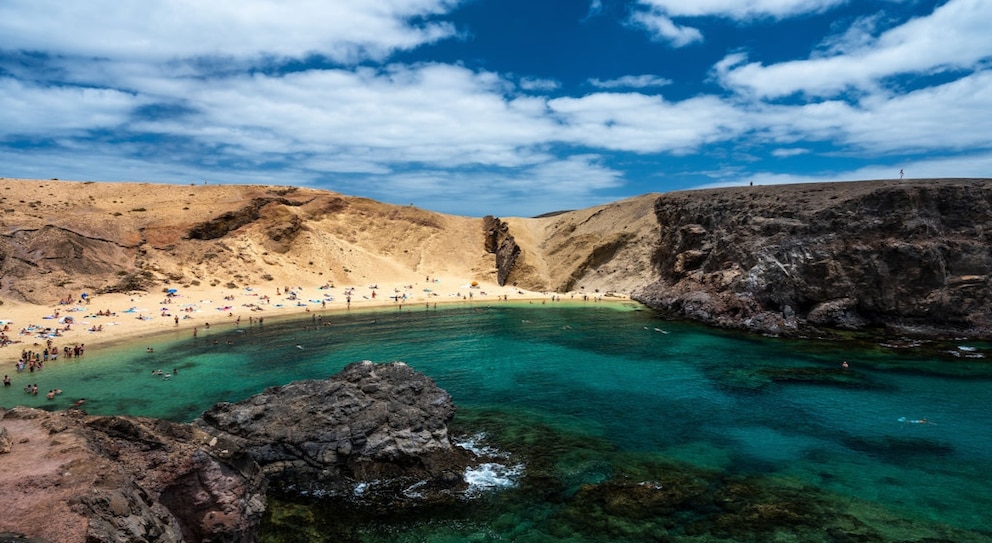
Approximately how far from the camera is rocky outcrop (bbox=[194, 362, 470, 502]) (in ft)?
54.3

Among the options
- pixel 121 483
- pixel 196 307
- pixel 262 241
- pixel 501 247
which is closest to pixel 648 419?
pixel 121 483

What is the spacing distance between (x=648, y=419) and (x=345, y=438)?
13.8 meters

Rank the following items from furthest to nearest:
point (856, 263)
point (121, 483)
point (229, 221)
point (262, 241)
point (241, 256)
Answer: point (262, 241) < point (229, 221) < point (241, 256) < point (856, 263) < point (121, 483)

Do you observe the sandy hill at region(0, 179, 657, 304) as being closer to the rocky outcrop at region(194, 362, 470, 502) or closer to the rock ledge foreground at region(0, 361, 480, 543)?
the rocky outcrop at region(194, 362, 470, 502)

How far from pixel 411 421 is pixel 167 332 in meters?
36.1

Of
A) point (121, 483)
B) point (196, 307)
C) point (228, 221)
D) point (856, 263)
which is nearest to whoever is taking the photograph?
point (121, 483)

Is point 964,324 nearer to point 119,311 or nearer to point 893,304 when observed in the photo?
point 893,304

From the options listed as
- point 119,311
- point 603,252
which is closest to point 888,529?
point 119,311

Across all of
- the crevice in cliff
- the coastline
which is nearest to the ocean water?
the coastline

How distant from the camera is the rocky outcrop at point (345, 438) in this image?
1656 cm

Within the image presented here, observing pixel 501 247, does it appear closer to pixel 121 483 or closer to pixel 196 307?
pixel 196 307

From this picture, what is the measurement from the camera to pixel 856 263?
1821 inches

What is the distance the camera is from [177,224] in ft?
214

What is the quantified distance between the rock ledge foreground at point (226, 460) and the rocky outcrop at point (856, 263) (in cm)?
3758
